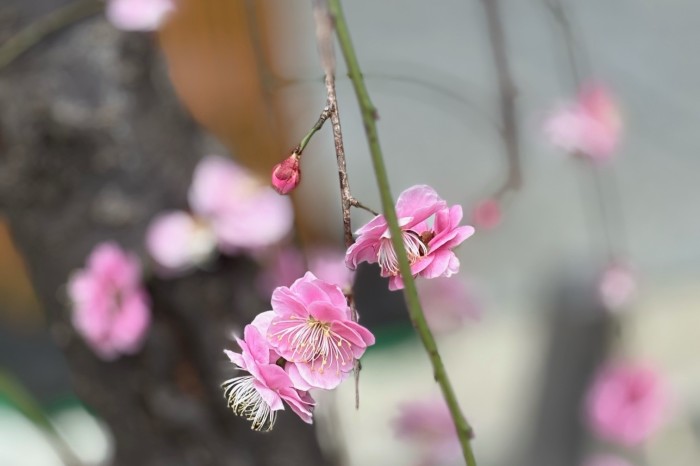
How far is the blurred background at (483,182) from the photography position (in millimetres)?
1958

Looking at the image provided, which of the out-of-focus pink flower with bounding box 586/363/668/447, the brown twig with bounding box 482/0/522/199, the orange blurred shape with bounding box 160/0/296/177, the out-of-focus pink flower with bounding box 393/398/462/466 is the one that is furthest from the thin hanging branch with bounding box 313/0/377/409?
the orange blurred shape with bounding box 160/0/296/177

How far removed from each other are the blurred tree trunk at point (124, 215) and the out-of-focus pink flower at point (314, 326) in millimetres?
480

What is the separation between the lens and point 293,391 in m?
0.39

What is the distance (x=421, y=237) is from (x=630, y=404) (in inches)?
45.9

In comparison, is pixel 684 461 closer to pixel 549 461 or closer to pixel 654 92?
pixel 549 461

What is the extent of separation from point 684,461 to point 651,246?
29.0 inches

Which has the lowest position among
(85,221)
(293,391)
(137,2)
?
(293,391)

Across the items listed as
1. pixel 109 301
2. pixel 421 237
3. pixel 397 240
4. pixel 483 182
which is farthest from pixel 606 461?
pixel 397 240

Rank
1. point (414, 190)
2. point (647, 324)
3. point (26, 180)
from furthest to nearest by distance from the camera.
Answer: point (647, 324) < point (26, 180) < point (414, 190)

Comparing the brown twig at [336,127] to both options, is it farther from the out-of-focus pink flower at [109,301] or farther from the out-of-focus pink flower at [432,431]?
the out-of-focus pink flower at [432,431]

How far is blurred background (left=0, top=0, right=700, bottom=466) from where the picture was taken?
1.96 meters

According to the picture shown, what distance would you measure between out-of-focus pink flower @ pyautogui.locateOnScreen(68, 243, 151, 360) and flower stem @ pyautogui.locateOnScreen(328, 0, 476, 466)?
601mm

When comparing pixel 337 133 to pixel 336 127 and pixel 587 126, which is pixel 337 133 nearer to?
pixel 336 127

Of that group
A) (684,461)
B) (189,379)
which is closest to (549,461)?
(684,461)
